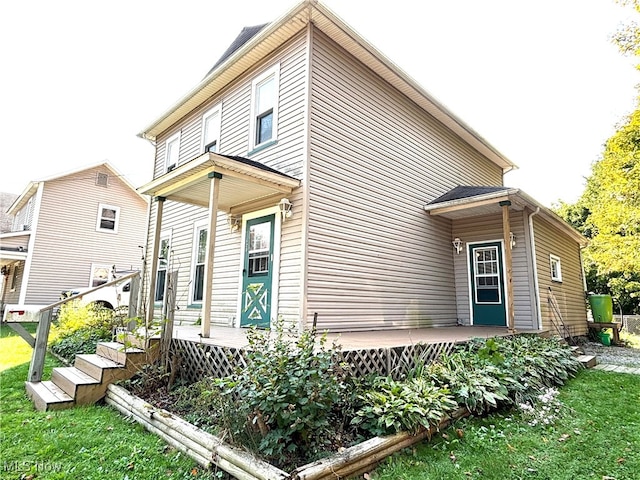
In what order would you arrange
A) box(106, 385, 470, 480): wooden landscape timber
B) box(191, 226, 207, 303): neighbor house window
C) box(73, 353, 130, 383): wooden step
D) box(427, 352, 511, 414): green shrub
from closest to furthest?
box(106, 385, 470, 480): wooden landscape timber < box(427, 352, 511, 414): green shrub < box(73, 353, 130, 383): wooden step < box(191, 226, 207, 303): neighbor house window

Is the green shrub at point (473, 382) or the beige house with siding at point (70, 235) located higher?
the beige house with siding at point (70, 235)

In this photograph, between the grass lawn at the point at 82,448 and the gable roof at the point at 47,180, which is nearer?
the grass lawn at the point at 82,448

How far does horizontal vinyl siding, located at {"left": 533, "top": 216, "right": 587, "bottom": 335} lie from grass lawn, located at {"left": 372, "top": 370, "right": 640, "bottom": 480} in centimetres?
504

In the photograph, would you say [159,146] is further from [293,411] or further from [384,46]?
[293,411]

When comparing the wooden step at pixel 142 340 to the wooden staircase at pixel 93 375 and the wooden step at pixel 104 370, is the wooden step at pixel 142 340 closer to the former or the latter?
the wooden staircase at pixel 93 375

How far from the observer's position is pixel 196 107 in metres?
9.59

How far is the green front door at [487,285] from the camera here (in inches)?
344

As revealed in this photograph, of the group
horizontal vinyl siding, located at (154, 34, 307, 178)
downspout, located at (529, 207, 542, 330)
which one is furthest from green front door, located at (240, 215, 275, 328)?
downspout, located at (529, 207, 542, 330)

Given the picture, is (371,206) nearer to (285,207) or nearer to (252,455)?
(285,207)

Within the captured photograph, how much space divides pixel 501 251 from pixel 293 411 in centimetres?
765

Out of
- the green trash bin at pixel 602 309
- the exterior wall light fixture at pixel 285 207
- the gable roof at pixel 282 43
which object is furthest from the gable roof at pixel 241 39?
the green trash bin at pixel 602 309

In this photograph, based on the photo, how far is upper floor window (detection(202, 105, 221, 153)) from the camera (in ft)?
28.7

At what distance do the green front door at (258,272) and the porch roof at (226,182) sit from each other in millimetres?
574

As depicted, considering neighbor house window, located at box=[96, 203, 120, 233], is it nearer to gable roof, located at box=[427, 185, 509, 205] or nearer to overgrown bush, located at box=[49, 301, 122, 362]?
overgrown bush, located at box=[49, 301, 122, 362]
